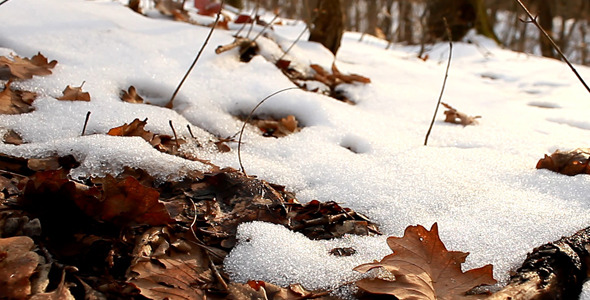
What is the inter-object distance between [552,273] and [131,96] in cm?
180

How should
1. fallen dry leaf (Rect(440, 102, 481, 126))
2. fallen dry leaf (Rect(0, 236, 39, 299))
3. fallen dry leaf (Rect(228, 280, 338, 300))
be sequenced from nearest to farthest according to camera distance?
1. fallen dry leaf (Rect(0, 236, 39, 299))
2. fallen dry leaf (Rect(228, 280, 338, 300))
3. fallen dry leaf (Rect(440, 102, 481, 126))

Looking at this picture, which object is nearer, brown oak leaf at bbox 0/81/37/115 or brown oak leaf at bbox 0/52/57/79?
brown oak leaf at bbox 0/81/37/115

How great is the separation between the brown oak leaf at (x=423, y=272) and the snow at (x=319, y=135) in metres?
0.06

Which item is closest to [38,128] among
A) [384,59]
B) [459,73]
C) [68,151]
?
[68,151]

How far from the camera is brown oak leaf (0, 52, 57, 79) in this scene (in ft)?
6.21

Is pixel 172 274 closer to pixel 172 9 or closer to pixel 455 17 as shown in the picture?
pixel 172 9

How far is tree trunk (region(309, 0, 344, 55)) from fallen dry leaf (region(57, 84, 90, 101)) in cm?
191

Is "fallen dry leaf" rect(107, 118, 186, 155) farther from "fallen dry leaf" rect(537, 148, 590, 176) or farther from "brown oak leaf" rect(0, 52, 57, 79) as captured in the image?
"fallen dry leaf" rect(537, 148, 590, 176)

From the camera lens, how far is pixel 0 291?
881 mm

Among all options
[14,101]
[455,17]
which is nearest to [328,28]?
[14,101]

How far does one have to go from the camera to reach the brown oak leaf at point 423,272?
100 cm

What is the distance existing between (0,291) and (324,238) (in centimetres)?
79

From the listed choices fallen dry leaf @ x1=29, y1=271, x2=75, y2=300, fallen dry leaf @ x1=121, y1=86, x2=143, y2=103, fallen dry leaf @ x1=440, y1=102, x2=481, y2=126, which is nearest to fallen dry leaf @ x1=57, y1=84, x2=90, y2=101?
fallen dry leaf @ x1=121, y1=86, x2=143, y2=103

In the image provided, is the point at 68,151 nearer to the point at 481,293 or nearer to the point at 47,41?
the point at 47,41
